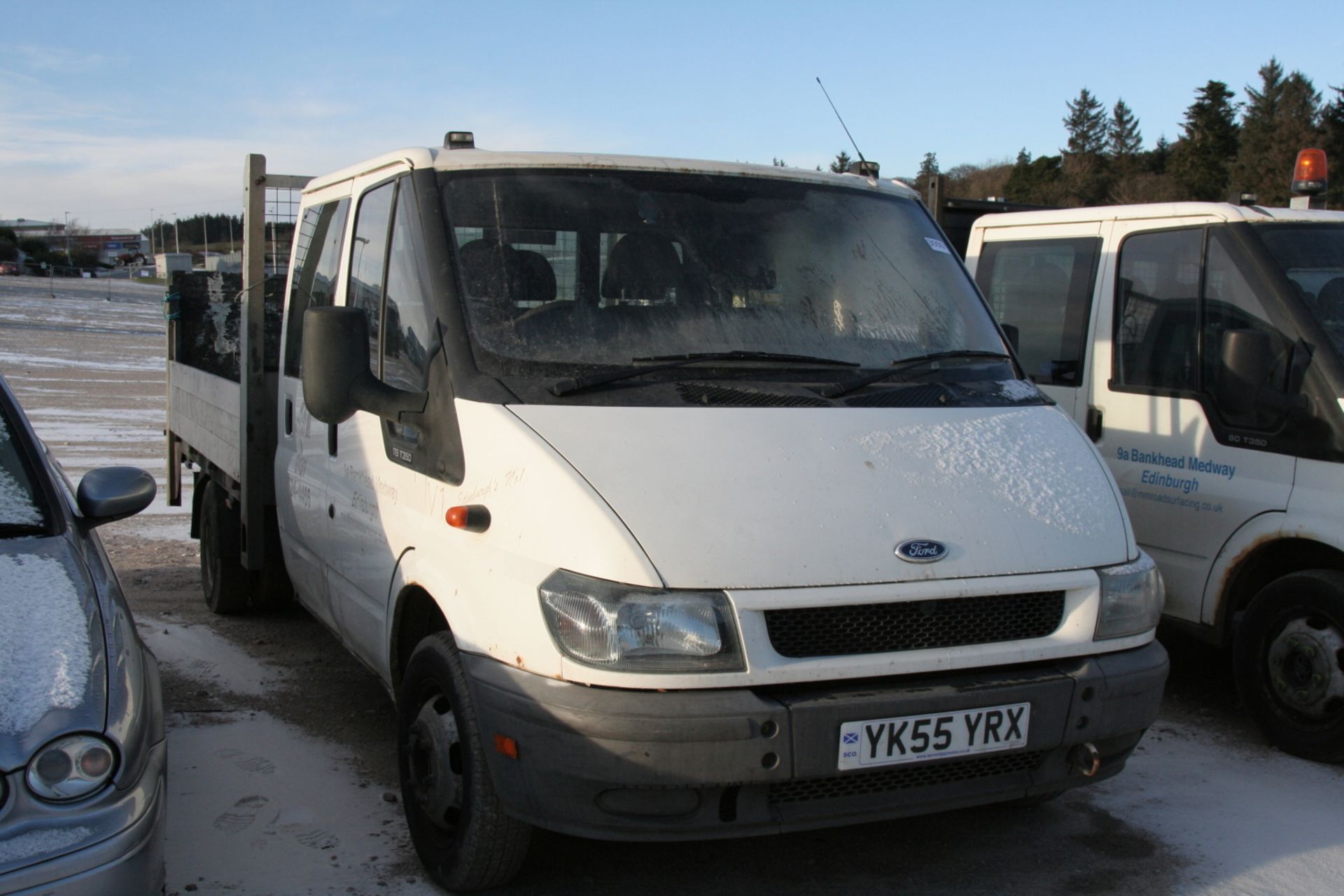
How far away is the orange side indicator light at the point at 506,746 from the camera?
9.81 feet

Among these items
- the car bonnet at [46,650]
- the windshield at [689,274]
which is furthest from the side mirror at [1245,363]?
the car bonnet at [46,650]

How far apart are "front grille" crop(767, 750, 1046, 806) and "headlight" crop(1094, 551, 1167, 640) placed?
0.39 metres

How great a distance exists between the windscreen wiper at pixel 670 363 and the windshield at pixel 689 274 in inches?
0.9

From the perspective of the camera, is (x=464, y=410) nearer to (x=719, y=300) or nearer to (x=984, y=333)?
(x=719, y=300)

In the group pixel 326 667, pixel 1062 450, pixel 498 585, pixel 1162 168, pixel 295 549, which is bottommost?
pixel 326 667

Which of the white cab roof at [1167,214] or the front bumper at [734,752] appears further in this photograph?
the white cab roof at [1167,214]

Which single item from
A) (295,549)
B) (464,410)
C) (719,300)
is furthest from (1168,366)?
(295,549)

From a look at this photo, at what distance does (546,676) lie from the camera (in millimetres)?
2939

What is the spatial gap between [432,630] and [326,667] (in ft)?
7.04

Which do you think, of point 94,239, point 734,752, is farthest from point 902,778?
point 94,239

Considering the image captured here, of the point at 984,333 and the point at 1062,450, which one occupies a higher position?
the point at 984,333

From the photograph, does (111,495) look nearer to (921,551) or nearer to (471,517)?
(471,517)

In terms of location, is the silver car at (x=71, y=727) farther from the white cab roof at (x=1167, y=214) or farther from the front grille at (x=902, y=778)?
the white cab roof at (x=1167, y=214)

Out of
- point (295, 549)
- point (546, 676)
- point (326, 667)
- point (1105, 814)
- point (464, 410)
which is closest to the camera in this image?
point (546, 676)
